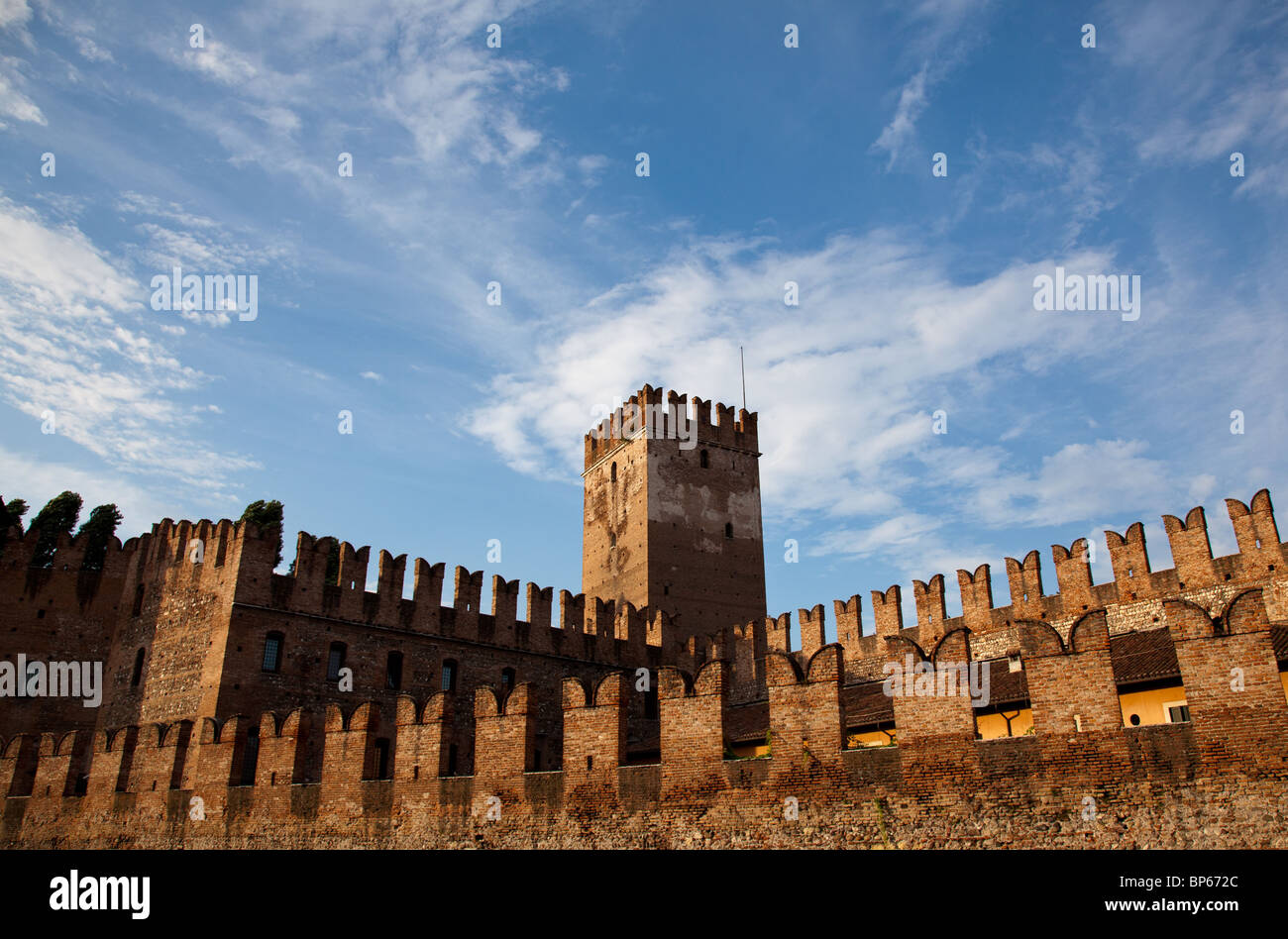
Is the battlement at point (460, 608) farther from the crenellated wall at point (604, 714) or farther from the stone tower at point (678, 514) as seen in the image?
the stone tower at point (678, 514)

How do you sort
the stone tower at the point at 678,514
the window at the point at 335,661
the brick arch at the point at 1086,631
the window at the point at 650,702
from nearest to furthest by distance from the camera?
1. the brick arch at the point at 1086,631
2. the window at the point at 335,661
3. the window at the point at 650,702
4. the stone tower at the point at 678,514

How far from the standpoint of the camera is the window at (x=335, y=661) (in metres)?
24.7

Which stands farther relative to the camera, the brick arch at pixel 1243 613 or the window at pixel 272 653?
the window at pixel 272 653

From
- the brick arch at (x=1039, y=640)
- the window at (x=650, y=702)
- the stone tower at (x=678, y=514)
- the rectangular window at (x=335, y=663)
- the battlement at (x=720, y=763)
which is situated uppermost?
the stone tower at (x=678, y=514)

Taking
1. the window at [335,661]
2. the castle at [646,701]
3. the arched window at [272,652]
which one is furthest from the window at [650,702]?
the arched window at [272,652]

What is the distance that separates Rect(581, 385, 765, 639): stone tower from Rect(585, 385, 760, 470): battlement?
5cm

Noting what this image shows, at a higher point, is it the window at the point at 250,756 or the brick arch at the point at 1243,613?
the brick arch at the point at 1243,613

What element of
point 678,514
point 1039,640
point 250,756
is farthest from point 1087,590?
point 250,756

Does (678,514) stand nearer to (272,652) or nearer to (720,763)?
(272,652)

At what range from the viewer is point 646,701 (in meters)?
30.0

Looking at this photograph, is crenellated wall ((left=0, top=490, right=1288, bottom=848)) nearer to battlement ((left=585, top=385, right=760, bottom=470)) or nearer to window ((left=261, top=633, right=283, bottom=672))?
window ((left=261, top=633, right=283, bottom=672))

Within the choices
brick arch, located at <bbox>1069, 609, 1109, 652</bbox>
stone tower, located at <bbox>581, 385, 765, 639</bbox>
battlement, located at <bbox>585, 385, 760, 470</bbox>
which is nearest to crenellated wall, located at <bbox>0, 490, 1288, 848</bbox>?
brick arch, located at <bbox>1069, 609, 1109, 652</bbox>

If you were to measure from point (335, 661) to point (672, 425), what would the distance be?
18.4 meters
